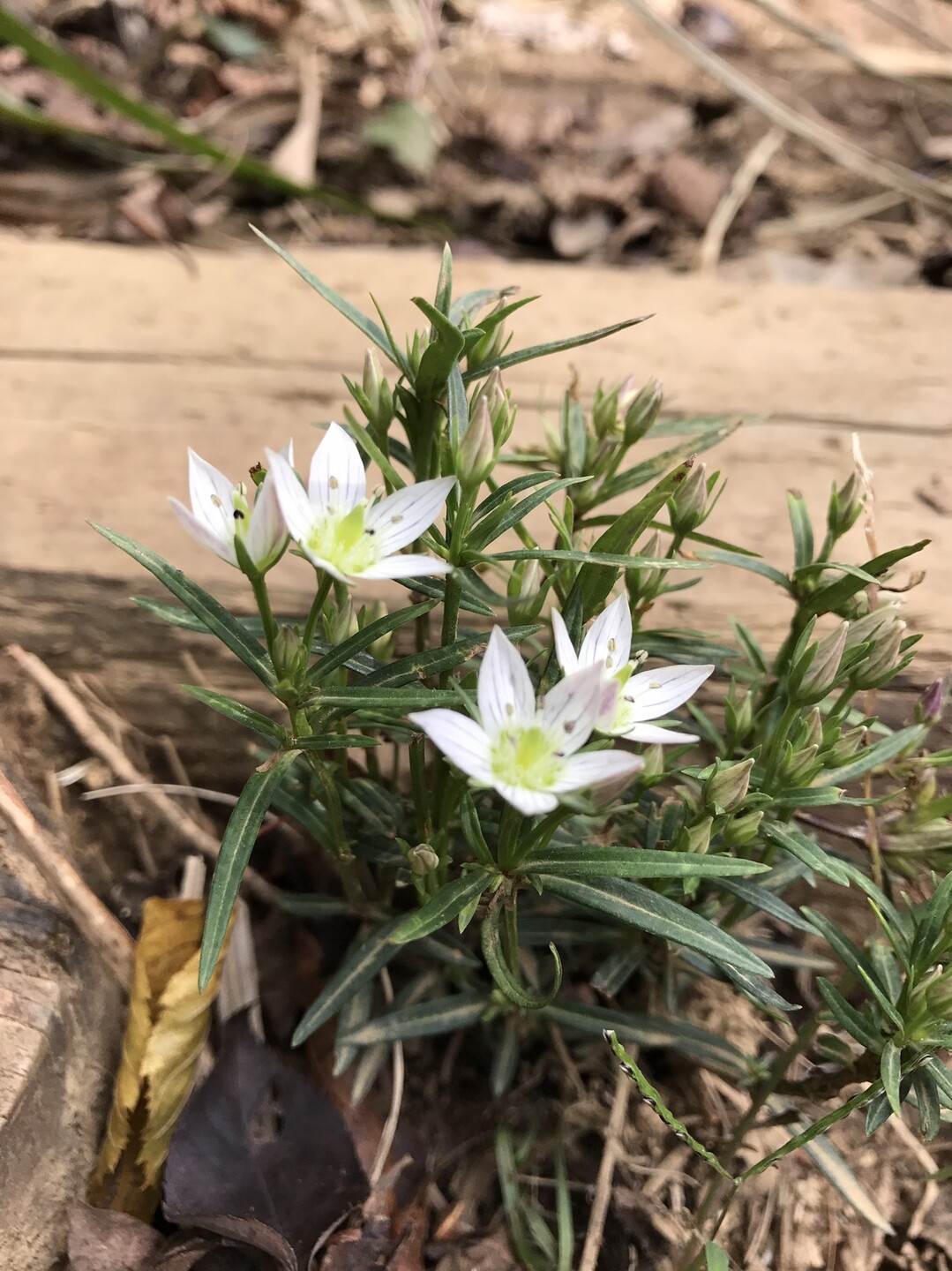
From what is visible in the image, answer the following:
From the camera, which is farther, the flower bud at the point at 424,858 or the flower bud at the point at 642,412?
the flower bud at the point at 642,412

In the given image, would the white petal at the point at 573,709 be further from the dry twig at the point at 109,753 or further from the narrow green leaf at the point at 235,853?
the dry twig at the point at 109,753

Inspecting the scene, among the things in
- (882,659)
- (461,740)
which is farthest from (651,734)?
(882,659)

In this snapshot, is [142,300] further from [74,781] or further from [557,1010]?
[557,1010]

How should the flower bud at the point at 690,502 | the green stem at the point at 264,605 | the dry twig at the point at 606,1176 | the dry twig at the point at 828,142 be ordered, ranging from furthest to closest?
the dry twig at the point at 828,142
the dry twig at the point at 606,1176
the flower bud at the point at 690,502
the green stem at the point at 264,605

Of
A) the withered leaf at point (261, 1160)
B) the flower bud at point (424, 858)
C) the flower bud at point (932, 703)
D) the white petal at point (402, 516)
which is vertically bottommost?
the withered leaf at point (261, 1160)

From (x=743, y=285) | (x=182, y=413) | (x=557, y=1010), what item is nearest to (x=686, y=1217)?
(x=557, y=1010)

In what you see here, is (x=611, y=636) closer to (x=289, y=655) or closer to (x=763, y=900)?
(x=289, y=655)

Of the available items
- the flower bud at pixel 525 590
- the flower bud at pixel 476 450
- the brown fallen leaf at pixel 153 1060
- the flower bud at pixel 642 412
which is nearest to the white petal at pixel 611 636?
the flower bud at pixel 525 590
